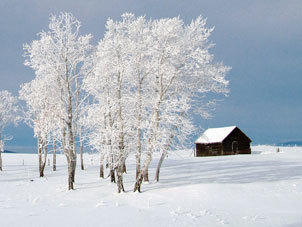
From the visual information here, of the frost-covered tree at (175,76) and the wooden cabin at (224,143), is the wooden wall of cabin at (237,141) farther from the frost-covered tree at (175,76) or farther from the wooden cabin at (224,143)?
the frost-covered tree at (175,76)

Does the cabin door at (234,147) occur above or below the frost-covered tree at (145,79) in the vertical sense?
below

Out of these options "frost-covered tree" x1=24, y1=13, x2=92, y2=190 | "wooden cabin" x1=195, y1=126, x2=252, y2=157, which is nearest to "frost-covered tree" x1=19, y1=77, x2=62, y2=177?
"frost-covered tree" x1=24, y1=13, x2=92, y2=190

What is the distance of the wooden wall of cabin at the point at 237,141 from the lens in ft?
156

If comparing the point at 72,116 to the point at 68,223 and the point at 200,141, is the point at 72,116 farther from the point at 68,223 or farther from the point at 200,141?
the point at 200,141

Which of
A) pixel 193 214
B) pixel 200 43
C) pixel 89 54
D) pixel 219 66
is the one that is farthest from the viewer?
pixel 89 54

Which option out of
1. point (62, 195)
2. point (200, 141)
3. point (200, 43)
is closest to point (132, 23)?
point (200, 43)

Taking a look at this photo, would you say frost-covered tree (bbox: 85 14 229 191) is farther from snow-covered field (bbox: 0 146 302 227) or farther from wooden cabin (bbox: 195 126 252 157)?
wooden cabin (bbox: 195 126 252 157)

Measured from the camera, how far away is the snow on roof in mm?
47588

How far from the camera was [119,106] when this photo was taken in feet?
53.9

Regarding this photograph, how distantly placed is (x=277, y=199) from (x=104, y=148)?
357 inches

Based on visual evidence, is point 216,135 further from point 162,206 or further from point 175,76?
point 162,206

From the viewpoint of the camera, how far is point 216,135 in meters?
49.4

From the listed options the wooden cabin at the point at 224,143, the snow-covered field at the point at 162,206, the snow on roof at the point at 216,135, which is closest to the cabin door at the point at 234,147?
the wooden cabin at the point at 224,143

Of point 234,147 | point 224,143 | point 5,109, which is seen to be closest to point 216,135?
point 224,143
